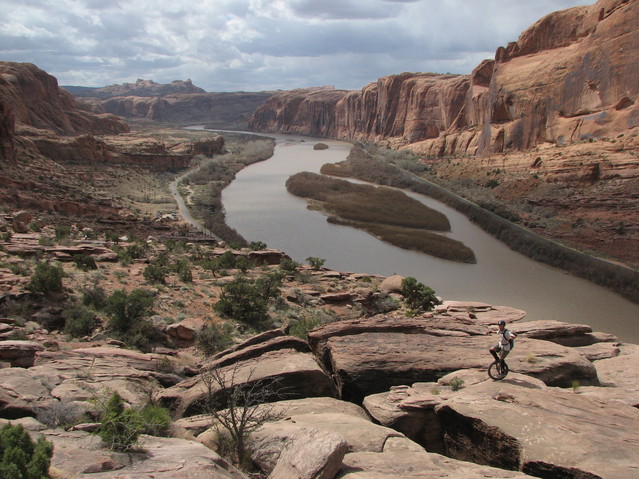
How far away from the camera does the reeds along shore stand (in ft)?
86.7

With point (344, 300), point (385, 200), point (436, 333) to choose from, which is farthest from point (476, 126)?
point (436, 333)

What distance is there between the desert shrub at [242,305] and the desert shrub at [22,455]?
11.3 metres

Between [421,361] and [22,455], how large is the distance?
752 cm

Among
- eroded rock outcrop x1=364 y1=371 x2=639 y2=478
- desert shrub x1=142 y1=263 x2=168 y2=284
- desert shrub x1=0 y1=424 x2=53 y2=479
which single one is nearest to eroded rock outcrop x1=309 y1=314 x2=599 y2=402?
eroded rock outcrop x1=364 y1=371 x2=639 y2=478

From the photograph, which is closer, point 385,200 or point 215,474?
point 215,474

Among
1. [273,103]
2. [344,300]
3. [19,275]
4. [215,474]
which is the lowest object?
[344,300]

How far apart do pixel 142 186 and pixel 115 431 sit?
50.9m

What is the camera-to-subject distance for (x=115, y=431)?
18.8ft

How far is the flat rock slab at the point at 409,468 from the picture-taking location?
5914 millimetres

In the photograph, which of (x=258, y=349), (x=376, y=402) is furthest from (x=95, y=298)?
(x=376, y=402)

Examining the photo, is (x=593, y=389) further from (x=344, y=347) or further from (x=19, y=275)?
(x=19, y=275)

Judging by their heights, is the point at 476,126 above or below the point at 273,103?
below

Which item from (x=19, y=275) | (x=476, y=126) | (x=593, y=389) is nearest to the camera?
(x=593, y=389)

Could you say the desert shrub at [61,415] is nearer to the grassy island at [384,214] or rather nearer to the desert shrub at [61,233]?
the desert shrub at [61,233]
